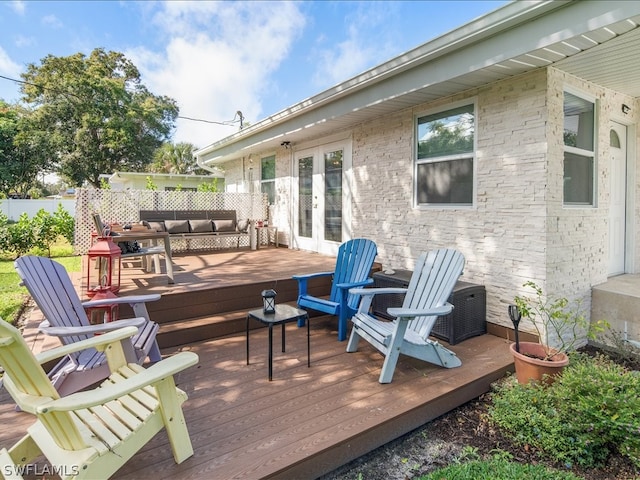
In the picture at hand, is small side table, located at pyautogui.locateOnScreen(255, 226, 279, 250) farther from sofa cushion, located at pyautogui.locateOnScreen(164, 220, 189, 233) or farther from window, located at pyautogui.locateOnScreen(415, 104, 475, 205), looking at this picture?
window, located at pyautogui.locateOnScreen(415, 104, 475, 205)

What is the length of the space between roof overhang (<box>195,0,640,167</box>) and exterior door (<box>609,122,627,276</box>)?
530mm

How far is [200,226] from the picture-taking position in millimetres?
7699

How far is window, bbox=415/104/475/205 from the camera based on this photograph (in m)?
4.19

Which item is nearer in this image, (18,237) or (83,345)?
(83,345)

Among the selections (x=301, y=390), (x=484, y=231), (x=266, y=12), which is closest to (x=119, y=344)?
(x=301, y=390)

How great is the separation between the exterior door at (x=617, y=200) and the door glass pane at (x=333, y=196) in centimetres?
374

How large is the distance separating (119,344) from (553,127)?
407 centimetres

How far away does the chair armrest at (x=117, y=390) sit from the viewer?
4.79 feet

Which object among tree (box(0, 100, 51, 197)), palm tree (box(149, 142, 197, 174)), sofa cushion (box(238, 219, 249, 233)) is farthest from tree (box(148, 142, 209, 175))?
sofa cushion (box(238, 219, 249, 233))

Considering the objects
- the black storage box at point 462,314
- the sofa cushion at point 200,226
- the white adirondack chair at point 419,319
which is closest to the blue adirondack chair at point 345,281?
the white adirondack chair at point 419,319

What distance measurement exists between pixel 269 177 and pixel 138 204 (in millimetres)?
2916

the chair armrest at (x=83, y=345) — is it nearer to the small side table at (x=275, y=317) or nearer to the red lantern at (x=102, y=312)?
the small side table at (x=275, y=317)

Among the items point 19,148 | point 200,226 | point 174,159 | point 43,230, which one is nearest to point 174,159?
point 174,159

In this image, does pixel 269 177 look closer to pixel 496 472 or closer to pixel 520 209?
pixel 520 209
